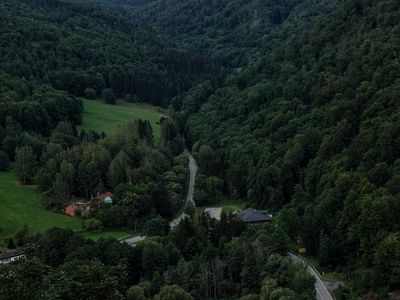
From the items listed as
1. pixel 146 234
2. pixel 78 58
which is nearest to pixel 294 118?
pixel 146 234

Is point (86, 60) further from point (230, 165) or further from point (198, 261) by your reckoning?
point (198, 261)

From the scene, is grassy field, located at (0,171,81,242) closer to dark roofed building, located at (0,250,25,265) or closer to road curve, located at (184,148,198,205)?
dark roofed building, located at (0,250,25,265)

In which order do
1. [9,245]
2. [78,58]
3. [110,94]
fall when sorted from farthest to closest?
[78,58], [110,94], [9,245]

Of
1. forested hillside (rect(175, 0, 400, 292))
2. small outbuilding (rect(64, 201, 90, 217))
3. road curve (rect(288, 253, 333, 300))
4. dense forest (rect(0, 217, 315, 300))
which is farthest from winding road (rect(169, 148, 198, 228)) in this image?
road curve (rect(288, 253, 333, 300))

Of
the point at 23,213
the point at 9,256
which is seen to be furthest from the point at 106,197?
the point at 9,256

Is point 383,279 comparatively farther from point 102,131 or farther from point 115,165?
point 102,131
